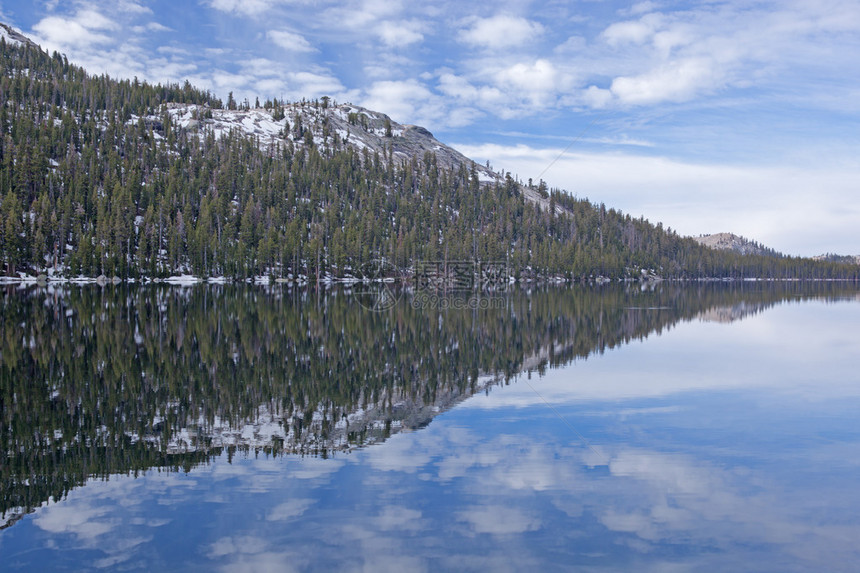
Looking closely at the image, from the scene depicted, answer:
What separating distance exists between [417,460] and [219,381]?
11808 millimetres

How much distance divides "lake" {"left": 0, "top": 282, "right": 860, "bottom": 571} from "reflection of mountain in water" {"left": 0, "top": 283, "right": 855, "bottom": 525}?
0.40ft

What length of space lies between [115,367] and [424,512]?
1958 centimetres

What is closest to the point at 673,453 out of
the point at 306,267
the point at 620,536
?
the point at 620,536

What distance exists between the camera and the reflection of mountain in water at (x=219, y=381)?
15.4 metres

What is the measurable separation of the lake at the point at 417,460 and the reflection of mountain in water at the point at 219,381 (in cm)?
12

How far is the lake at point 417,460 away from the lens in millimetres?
10562

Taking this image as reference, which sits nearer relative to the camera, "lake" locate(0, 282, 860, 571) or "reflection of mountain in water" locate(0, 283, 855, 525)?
"lake" locate(0, 282, 860, 571)

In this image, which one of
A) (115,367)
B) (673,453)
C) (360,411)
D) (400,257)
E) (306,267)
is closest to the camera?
(673,453)

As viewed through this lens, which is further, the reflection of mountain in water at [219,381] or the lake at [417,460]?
the reflection of mountain in water at [219,381]

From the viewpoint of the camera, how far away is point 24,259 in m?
127

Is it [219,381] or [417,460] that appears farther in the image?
[219,381]

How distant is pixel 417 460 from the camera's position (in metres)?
15.4

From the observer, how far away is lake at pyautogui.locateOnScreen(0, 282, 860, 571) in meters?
10.6

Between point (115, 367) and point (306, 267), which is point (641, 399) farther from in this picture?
point (306, 267)
